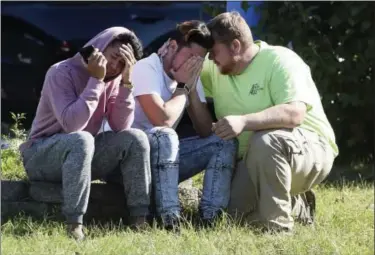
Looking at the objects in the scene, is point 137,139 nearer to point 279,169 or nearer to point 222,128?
point 222,128

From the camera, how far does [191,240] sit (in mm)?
4270

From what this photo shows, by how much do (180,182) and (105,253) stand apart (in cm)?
109

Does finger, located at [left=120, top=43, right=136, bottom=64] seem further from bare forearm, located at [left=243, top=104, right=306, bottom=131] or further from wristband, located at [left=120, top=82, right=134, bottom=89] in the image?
bare forearm, located at [left=243, top=104, right=306, bottom=131]

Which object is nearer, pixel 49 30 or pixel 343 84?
pixel 343 84

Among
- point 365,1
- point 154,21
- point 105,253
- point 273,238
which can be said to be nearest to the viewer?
point 105,253

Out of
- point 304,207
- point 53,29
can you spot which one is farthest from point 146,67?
point 53,29

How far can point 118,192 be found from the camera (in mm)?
4812

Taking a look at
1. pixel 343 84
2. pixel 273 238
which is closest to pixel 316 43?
pixel 343 84

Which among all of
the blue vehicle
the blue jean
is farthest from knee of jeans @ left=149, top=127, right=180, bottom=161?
the blue vehicle

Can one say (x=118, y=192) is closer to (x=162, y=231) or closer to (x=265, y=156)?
(x=162, y=231)

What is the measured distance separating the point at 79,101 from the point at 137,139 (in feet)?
1.24

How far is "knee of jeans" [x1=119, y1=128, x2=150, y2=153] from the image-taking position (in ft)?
14.6

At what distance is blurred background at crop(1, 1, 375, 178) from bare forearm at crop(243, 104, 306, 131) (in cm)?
124

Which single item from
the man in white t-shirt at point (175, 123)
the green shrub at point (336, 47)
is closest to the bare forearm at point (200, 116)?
the man in white t-shirt at point (175, 123)
